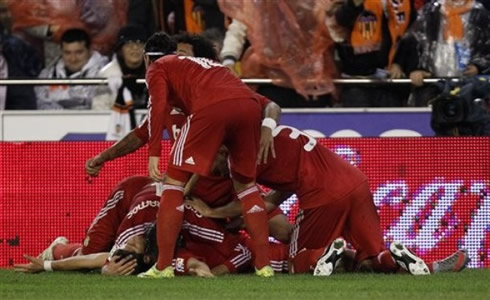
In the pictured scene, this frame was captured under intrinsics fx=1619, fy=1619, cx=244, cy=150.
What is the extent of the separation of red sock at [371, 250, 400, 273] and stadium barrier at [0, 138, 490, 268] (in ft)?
5.26

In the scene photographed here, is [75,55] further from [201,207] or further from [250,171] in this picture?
[250,171]

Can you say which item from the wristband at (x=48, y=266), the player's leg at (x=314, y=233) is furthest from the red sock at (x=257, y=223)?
the wristband at (x=48, y=266)

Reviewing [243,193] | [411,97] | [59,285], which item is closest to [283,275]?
[243,193]

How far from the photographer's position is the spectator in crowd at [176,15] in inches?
645

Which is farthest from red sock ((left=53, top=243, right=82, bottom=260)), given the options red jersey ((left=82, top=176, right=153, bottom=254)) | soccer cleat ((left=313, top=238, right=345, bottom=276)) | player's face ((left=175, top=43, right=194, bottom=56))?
soccer cleat ((left=313, top=238, right=345, bottom=276))

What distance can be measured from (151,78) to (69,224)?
284 cm

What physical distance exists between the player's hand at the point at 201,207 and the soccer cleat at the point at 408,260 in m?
1.52

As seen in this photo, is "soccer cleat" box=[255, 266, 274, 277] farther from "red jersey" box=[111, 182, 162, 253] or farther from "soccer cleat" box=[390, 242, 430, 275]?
"red jersey" box=[111, 182, 162, 253]

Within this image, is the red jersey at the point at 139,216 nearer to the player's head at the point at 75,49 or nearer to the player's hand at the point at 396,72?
the player's hand at the point at 396,72

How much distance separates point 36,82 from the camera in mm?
15844

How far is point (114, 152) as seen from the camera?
12.8 meters

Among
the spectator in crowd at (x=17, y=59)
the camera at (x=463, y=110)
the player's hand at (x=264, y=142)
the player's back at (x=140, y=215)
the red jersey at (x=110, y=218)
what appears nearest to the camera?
the player's hand at (x=264, y=142)

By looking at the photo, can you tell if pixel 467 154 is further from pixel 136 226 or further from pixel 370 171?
pixel 136 226

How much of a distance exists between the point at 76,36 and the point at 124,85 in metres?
1.13
